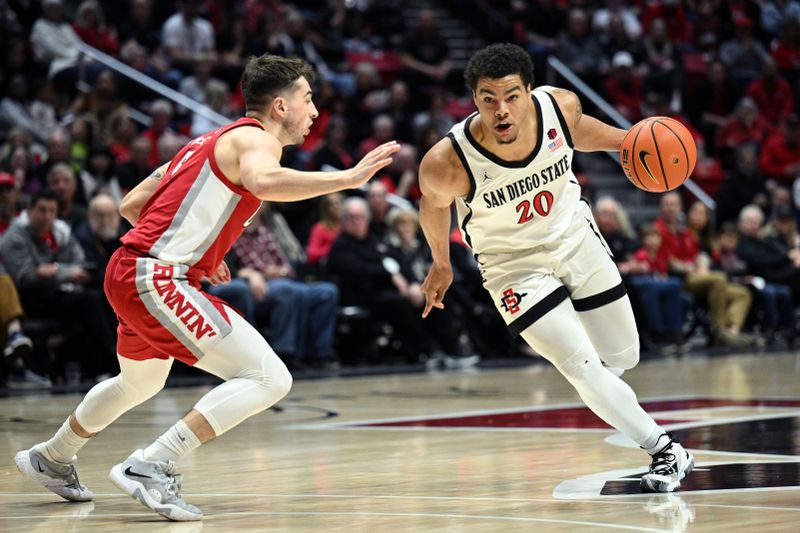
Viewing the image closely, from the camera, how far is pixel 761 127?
57.0 feet

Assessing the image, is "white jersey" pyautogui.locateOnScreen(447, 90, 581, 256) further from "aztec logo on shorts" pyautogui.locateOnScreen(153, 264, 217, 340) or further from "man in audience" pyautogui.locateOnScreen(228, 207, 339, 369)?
"man in audience" pyautogui.locateOnScreen(228, 207, 339, 369)

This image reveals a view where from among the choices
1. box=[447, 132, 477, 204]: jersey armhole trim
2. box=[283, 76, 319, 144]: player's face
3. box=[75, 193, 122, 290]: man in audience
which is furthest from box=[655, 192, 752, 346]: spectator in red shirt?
box=[283, 76, 319, 144]: player's face

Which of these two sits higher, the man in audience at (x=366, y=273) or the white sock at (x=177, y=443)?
the white sock at (x=177, y=443)

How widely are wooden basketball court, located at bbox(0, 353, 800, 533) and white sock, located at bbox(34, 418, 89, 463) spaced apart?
18 centimetres

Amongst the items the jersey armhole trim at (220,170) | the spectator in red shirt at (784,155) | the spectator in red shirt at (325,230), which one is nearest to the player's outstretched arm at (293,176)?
the jersey armhole trim at (220,170)

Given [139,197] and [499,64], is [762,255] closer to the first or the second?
[499,64]

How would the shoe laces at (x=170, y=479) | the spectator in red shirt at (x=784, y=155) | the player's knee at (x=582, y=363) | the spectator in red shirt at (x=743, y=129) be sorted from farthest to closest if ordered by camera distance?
1. the spectator in red shirt at (x=743, y=129)
2. the spectator in red shirt at (x=784, y=155)
3. the player's knee at (x=582, y=363)
4. the shoe laces at (x=170, y=479)

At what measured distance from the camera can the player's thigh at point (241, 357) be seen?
4.55m

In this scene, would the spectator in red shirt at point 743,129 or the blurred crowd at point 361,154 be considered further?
the spectator in red shirt at point 743,129

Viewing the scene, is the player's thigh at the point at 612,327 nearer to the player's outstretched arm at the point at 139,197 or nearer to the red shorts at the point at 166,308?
the red shorts at the point at 166,308

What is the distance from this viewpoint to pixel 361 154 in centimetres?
1402

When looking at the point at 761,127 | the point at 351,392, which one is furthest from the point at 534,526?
the point at 761,127

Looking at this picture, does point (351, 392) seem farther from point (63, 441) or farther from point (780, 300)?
point (780, 300)

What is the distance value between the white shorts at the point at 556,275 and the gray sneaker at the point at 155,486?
4.89 feet
